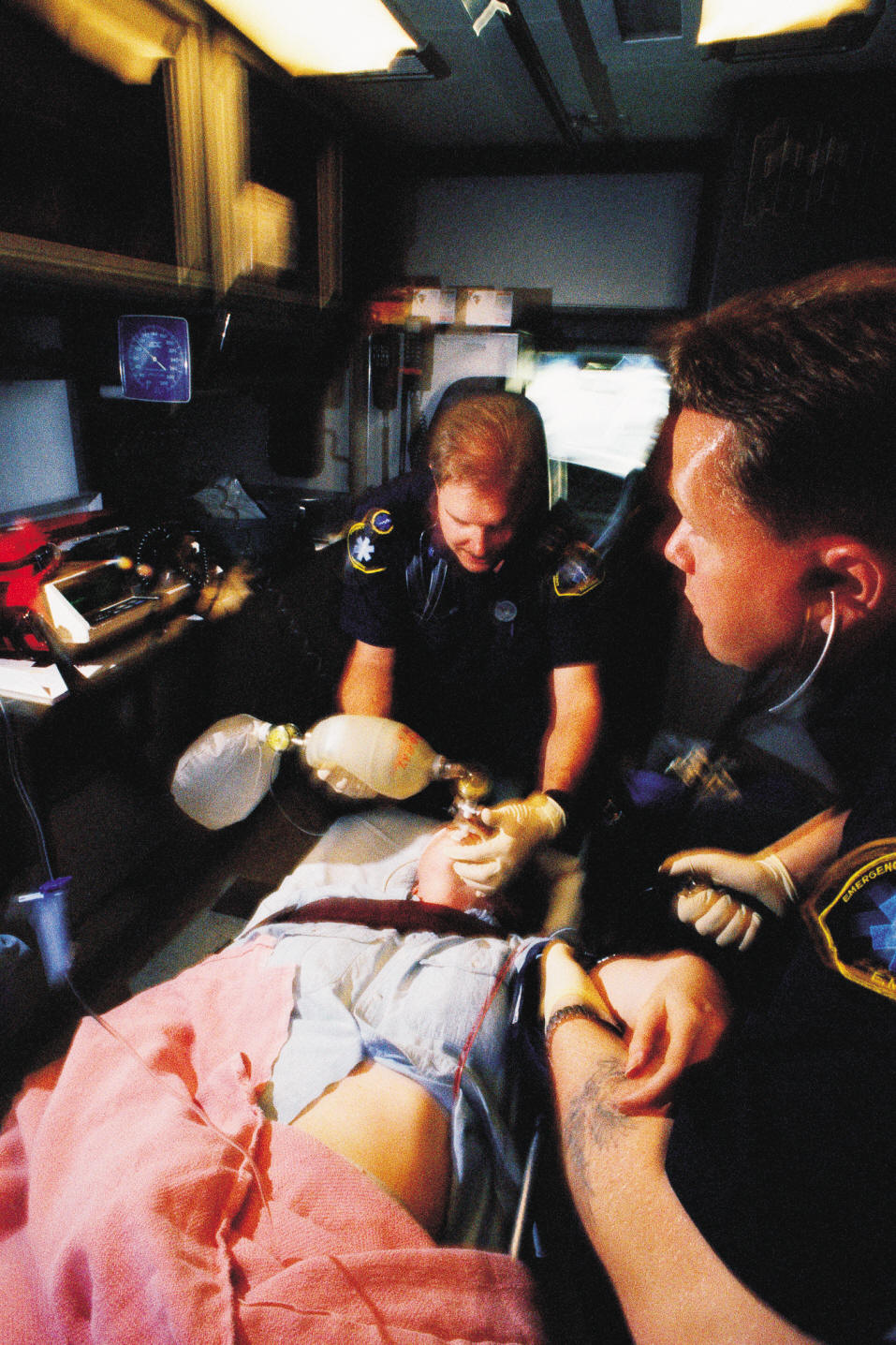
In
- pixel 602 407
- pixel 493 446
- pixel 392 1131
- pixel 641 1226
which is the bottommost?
pixel 392 1131

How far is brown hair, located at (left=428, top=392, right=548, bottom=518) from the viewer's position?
62.7 inches

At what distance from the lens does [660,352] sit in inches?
105

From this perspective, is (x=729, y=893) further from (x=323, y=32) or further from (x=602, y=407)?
(x=323, y=32)

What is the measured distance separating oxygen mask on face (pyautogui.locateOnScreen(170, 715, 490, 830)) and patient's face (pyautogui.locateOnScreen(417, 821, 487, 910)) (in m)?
0.05

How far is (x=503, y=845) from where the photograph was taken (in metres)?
1.41

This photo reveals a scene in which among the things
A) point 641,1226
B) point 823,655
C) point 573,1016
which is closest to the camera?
point 641,1226

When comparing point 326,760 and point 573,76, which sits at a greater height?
point 573,76

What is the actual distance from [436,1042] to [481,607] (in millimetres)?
1233

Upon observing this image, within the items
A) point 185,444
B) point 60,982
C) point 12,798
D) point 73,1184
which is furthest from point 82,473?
point 73,1184

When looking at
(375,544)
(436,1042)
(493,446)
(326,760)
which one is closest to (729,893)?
(436,1042)

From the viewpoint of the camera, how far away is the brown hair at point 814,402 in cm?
69

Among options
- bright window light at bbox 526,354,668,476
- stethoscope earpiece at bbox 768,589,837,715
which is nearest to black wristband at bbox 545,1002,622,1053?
stethoscope earpiece at bbox 768,589,837,715

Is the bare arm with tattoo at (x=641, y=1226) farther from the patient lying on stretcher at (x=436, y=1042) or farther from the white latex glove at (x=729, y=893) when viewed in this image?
A: the white latex glove at (x=729, y=893)

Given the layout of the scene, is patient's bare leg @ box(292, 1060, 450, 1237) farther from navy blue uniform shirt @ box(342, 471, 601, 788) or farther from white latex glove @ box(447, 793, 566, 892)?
navy blue uniform shirt @ box(342, 471, 601, 788)
